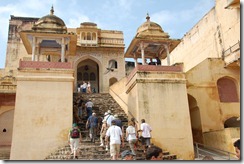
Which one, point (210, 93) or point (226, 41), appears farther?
point (226, 41)

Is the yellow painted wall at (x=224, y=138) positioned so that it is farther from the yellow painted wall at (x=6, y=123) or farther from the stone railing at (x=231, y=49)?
the yellow painted wall at (x=6, y=123)

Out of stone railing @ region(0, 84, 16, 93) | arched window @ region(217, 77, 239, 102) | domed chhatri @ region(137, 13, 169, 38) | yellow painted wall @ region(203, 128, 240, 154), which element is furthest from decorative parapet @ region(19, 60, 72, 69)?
arched window @ region(217, 77, 239, 102)

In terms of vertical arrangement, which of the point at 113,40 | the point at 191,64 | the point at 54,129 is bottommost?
the point at 54,129

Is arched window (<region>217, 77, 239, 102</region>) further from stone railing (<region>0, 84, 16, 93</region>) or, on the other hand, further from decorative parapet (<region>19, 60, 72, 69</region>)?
stone railing (<region>0, 84, 16, 93</region>)

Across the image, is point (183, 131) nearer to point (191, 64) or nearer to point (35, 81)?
point (35, 81)

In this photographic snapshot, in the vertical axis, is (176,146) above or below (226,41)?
below

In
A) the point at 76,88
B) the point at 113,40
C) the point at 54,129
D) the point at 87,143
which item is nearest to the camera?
the point at 87,143

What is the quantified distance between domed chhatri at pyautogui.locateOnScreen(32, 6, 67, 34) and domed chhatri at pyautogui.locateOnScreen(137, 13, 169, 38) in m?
4.44

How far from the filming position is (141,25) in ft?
53.4

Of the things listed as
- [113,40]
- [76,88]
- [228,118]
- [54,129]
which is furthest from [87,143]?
[113,40]

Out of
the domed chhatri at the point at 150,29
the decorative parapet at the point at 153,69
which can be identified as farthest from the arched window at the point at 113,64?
the decorative parapet at the point at 153,69

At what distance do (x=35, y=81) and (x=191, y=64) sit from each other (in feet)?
54.4

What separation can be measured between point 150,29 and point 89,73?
1129cm

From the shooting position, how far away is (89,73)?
2548cm
